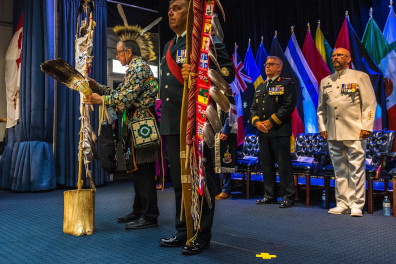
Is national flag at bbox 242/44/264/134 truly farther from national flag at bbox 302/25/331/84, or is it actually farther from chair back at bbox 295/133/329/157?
chair back at bbox 295/133/329/157

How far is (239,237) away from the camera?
2.47 meters

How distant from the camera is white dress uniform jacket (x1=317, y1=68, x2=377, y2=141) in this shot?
3.37 meters

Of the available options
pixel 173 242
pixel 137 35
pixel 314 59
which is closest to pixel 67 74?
pixel 137 35

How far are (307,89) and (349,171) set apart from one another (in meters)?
2.17

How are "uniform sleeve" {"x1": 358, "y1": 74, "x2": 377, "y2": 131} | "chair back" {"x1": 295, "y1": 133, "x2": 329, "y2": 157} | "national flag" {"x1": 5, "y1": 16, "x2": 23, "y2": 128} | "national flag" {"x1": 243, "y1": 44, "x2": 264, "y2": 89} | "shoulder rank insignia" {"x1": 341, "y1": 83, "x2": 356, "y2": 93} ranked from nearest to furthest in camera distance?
"uniform sleeve" {"x1": 358, "y1": 74, "x2": 377, "y2": 131} → "shoulder rank insignia" {"x1": 341, "y1": 83, "x2": 356, "y2": 93} → "chair back" {"x1": 295, "y1": 133, "x2": 329, "y2": 157} → "national flag" {"x1": 5, "y1": 16, "x2": 23, "y2": 128} → "national flag" {"x1": 243, "y1": 44, "x2": 264, "y2": 89}

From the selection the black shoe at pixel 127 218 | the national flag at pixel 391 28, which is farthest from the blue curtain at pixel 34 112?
the national flag at pixel 391 28

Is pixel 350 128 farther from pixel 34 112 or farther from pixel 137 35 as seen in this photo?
pixel 34 112

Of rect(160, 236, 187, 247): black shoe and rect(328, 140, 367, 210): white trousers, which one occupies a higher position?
rect(328, 140, 367, 210): white trousers

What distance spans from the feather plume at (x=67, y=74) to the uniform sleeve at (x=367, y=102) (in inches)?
96.7

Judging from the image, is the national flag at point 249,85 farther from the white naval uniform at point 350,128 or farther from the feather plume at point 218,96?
the feather plume at point 218,96

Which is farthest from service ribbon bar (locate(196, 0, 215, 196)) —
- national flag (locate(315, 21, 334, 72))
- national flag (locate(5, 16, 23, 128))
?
national flag (locate(5, 16, 23, 128))

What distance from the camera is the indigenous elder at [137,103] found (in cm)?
262

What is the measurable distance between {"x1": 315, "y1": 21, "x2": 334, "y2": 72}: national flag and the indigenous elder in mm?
3374

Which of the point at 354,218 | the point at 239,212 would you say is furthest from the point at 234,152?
the point at 354,218
